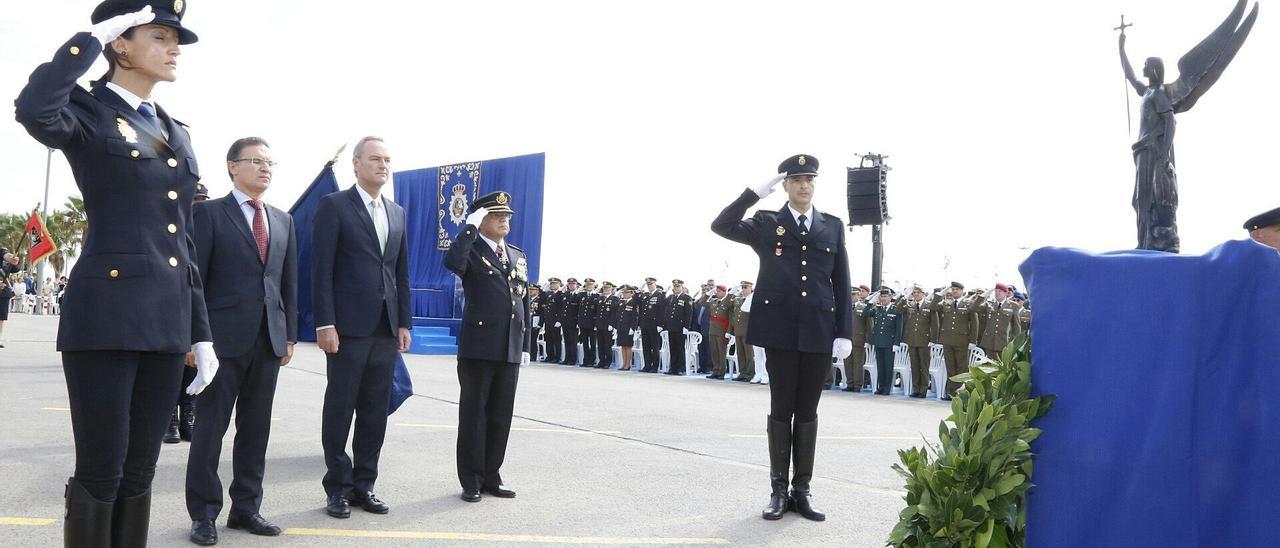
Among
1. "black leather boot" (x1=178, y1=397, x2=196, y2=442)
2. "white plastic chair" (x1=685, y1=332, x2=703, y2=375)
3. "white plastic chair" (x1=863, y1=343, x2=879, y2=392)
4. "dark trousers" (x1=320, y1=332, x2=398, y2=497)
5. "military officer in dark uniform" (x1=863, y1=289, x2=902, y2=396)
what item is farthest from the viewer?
"white plastic chair" (x1=685, y1=332, x2=703, y2=375)

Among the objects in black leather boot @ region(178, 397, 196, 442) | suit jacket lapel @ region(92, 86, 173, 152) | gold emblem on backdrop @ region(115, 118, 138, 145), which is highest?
suit jacket lapel @ region(92, 86, 173, 152)

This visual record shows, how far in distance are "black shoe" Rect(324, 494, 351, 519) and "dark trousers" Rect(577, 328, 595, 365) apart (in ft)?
57.3

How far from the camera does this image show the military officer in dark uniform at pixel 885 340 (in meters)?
15.9

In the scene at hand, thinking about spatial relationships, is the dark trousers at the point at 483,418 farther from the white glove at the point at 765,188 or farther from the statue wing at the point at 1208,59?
the statue wing at the point at 1208,59

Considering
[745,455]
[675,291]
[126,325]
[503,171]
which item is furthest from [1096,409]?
[503,171]

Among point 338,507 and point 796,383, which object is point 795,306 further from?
point 338,507

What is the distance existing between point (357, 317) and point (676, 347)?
15685 millimetres

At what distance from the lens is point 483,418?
538cm

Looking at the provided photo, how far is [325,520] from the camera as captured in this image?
15.1ft

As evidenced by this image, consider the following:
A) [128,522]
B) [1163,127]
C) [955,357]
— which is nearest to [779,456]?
[1163,127]

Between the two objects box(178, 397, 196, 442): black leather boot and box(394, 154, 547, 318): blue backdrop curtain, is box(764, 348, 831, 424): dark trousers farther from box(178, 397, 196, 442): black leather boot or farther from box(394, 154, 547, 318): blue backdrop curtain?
box(394, 154, 547, 318): blue backdrop curtain

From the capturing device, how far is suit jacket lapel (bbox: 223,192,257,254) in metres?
4.43

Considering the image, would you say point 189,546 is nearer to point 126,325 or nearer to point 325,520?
point 325,520

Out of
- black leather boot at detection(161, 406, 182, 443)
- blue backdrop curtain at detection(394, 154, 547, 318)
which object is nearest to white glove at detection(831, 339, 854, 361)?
black leather boot at detection(161, 406, 182, 443)
